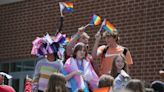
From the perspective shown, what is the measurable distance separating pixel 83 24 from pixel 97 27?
1.66 ft

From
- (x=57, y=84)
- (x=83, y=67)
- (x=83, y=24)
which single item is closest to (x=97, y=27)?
(x=83, y=24)

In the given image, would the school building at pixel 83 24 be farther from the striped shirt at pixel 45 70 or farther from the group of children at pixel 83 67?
the striped shirt at pixel 45 70

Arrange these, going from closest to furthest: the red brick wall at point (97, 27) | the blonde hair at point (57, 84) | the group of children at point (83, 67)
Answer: the blonde hair at point (57, 84) < the group of children at point (83, 67) < the red brick wall at point (97, 27)

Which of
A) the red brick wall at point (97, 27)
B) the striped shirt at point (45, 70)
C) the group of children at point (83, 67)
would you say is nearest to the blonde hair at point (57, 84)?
the group of children at point (83, 67)

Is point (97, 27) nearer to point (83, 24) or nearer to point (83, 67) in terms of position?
point (83, 24)

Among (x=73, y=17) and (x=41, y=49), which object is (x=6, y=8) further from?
(x=41, y=49)

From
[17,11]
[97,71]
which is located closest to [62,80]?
[97,71]

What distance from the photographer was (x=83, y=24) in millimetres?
10727

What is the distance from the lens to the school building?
9.13 meters

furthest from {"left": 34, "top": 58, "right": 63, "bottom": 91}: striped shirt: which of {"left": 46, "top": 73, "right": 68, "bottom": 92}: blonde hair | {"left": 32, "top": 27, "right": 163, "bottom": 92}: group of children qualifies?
{"left": 46, "top": 73, "right": 68, "bottom": 92}: blonde hair

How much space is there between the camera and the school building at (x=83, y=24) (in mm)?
9133

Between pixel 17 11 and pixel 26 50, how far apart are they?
1365mm

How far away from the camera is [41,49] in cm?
731

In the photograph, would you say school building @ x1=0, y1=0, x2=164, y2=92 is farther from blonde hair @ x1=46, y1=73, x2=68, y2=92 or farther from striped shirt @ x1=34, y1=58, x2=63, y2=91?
blonde hair @ x1=46, y1=73, x2=68, y2=92
